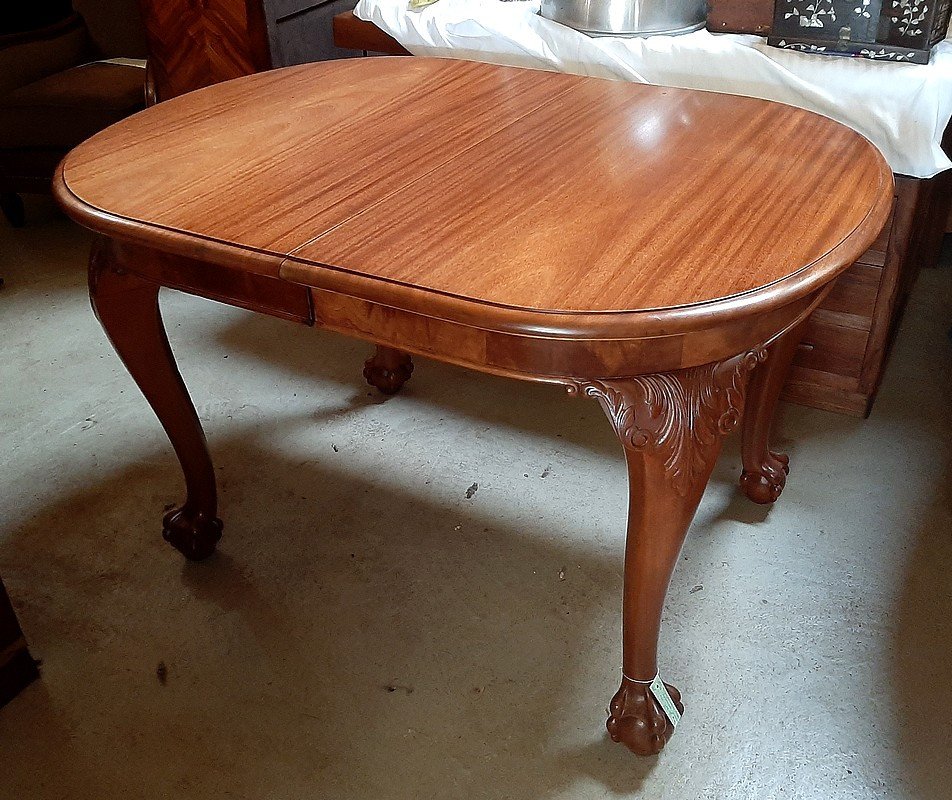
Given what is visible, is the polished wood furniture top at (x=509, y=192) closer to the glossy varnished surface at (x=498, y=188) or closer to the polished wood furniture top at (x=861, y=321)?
the glossy varnished surface at (x=498, y=188)

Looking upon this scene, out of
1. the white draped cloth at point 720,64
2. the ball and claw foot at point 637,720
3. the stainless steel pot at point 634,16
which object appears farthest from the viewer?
the stainless steel pot at point 634,16

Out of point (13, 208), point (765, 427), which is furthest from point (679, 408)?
point (13, 208)

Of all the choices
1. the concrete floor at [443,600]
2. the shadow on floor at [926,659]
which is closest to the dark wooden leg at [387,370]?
the concrete floor at [443,600]

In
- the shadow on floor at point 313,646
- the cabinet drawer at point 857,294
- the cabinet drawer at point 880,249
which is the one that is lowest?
the shadow on floor at point 313,646

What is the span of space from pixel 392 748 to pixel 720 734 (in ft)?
1.69

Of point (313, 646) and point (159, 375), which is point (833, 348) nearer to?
point (313, 646)

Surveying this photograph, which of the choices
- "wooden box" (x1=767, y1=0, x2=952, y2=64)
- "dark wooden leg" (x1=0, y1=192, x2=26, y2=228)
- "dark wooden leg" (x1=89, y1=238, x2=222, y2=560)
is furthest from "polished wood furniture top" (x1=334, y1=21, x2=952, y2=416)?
"dark wooden leg" (x1=0, y1=192, x2=26, y2=228)

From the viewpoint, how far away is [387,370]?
7.38 feet

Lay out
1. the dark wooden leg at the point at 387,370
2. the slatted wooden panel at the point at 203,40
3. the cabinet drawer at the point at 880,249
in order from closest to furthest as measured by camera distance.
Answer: the cabinet drawer at the point at 880,249, the dark wooden leg at the point at 387,370, the slatted wooden panel at the point at 203,40

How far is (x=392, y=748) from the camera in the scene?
4.76ft

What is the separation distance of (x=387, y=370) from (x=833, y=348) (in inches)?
40.6

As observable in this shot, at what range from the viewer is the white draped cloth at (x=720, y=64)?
1765mm

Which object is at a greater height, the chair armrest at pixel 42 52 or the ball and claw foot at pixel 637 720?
the chair armrest at pixel 42 52

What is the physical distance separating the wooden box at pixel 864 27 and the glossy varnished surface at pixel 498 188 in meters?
0.36
